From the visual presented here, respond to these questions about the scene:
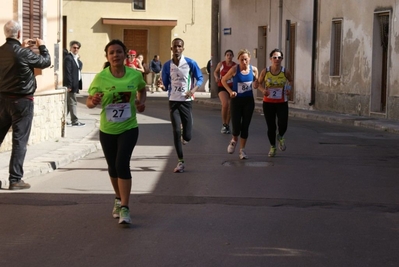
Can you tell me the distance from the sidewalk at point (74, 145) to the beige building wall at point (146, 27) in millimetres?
19212

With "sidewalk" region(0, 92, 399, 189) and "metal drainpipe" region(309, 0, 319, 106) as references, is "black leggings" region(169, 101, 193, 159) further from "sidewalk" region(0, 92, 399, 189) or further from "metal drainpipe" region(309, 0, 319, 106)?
"metal drainpipe" region(309, 0, 319, 106)

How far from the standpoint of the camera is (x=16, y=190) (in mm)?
10914

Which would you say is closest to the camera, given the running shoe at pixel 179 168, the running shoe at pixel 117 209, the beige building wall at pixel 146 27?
the running shoe at pixel 117 209

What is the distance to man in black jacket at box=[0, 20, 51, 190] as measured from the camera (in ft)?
35.9

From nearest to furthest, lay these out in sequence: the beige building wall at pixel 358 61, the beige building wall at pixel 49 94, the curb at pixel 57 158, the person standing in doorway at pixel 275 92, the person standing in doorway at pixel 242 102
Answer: the curb at pixel 57 158 → the person standing in doorway at pixel 242 102 → the person standing in doorway at pixel 275 92 → the beige building wall at pixel 49 94 → the beige building wall at pixel 358 61

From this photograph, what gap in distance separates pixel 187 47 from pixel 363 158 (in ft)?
106

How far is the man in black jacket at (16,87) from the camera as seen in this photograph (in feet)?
35.9

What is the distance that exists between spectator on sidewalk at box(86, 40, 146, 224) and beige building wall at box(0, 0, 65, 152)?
22.9ft

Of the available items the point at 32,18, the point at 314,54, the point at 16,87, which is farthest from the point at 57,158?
the point at 314,54

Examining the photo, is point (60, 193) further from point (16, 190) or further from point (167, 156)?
point (167, 156)

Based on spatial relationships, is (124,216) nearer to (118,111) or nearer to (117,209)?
(117,209)

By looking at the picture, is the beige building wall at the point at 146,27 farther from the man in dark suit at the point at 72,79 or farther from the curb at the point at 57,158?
the curb at the point at 57,158

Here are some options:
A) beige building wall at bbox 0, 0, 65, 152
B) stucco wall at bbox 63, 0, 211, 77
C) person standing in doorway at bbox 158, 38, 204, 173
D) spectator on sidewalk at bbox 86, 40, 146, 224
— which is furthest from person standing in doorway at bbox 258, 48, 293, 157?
stucco wall at bbox 63, 0, 211, 77

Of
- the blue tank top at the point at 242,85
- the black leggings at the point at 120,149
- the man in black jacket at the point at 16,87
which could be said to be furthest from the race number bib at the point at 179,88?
the black leggings at the point at 120,149
